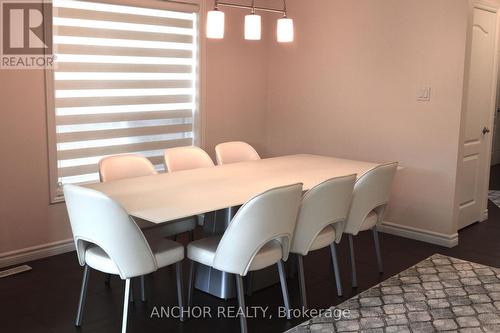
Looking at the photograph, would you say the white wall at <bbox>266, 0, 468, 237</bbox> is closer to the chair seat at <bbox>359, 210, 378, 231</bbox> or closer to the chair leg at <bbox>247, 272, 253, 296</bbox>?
the chair seat at <bbox>359, 210, 378, 231</bbox>

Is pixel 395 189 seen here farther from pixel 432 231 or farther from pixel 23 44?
pixel 23 44

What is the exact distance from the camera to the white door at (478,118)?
4855 millimetres

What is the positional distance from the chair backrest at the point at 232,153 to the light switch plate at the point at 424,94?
1.50 metres

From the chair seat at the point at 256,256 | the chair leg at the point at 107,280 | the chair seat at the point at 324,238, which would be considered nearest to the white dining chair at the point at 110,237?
the chair seat at the point at 256,256

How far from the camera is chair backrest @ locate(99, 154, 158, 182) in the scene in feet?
12.2

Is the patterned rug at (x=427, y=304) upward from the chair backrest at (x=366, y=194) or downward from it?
downward

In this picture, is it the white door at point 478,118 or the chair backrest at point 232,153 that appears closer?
the chair backrest at point 232,153

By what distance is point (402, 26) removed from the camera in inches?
187

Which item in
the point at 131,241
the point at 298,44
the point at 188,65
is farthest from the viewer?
the point at 298,44

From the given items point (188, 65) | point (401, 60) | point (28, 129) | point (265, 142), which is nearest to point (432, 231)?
point (401, 60)

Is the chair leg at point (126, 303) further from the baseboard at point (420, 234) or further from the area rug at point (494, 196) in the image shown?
the area rug at point (494, 196)

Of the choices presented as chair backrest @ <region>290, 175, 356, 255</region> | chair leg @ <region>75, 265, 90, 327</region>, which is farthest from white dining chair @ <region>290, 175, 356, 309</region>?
chair leg @ <region>75, 265, 90, 327</region>

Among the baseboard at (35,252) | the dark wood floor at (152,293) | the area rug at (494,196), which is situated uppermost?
the area rug at (494,196)

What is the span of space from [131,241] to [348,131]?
305 centimetres
